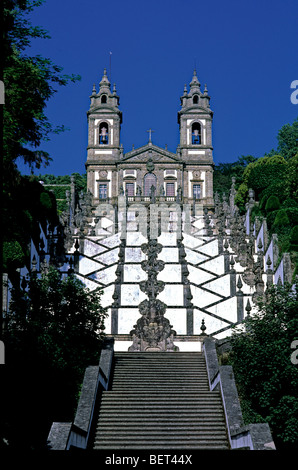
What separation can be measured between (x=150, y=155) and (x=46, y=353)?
134ft

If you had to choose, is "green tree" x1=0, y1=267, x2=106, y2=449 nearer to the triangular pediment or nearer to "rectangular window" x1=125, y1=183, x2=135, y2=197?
"rectangular window" x1=125, y1=183, x2=135, y2=197

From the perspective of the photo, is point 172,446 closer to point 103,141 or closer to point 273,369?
point 273,369

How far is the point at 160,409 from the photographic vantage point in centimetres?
1630

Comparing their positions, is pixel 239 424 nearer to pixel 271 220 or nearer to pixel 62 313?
pixel 62 313

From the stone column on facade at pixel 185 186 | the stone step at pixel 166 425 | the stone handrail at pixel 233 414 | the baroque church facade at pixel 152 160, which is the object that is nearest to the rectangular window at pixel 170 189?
the baroque church facade at pixel 152 160

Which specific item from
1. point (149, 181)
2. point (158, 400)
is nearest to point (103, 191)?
point (149, 181)

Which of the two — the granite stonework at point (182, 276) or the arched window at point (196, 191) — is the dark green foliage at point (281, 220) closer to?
the granite stonework at point (182, 276)

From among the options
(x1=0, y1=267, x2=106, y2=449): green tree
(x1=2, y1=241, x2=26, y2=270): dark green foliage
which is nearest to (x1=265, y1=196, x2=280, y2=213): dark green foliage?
(x1=2, y1=241, x2=26, y2=270): dark green foliage

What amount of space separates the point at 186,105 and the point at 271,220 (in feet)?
84.4

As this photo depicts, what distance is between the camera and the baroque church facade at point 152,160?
56.2 m

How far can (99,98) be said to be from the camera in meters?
59.5

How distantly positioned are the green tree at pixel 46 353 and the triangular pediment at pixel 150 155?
121 feet

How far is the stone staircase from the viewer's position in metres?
14.8

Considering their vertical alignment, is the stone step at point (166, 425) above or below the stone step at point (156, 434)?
above
